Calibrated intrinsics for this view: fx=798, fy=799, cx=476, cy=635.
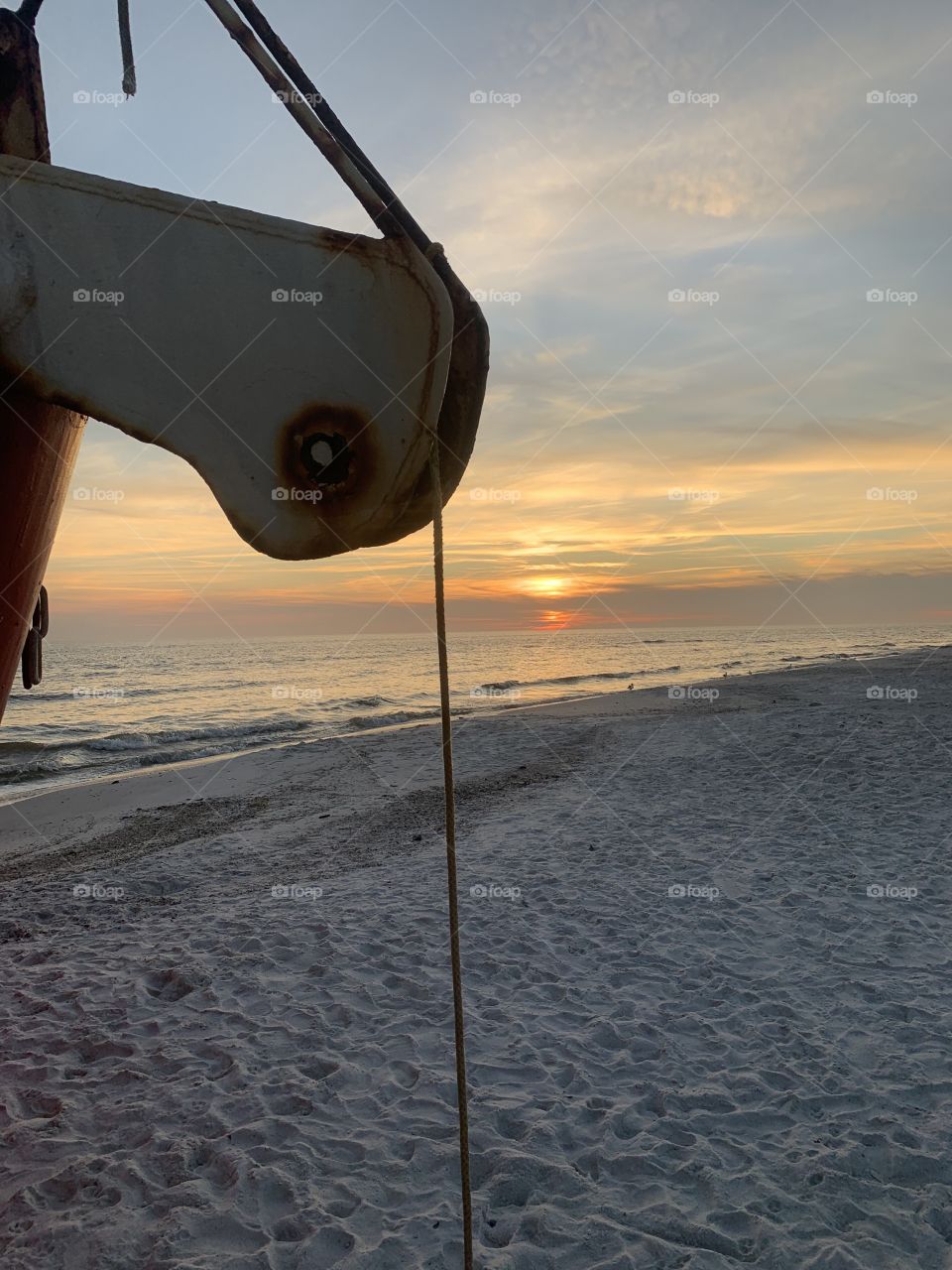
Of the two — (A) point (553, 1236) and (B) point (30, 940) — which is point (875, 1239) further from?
(B) point (30, 940)

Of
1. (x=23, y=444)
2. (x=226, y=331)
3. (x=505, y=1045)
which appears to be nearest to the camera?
(x=226, y=331)

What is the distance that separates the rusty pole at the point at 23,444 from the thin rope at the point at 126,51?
0.20 m

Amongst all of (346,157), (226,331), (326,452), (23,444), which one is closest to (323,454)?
(326,452)

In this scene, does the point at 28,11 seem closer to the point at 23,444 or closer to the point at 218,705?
the point at 23,444

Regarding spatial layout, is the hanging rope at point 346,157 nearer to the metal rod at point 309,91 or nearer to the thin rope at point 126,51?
the metal rod at point 309,91

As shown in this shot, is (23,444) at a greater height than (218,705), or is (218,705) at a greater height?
(23,444)

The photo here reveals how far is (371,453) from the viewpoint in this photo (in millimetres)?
1235

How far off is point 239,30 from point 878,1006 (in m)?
4.85

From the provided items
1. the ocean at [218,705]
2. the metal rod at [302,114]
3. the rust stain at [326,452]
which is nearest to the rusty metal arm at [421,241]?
the metal rod at [302,114]

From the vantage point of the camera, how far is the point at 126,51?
1990mm

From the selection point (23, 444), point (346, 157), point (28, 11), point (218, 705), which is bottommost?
point (218, 705)

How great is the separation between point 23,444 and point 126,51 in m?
1.09

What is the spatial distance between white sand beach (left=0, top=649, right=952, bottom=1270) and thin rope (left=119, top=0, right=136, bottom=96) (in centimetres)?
350

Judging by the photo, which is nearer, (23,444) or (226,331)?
(226,331)
